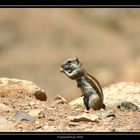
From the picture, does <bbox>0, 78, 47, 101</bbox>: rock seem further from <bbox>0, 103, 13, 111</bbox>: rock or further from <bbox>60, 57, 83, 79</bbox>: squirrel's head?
<bbox>0, 103, 13, 111</bbox>: rock

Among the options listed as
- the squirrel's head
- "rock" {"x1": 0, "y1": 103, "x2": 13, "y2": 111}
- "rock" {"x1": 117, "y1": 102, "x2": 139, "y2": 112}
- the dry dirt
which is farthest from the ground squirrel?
"rock" {"x1": 0, "y1": 103, "x2": 13, "y2": 111}

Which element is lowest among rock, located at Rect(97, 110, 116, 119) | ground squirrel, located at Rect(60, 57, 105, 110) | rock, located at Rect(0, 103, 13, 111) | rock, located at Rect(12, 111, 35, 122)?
rock, located at Rect(12, 111, 35, 122)

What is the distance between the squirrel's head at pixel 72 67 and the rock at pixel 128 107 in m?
0.63

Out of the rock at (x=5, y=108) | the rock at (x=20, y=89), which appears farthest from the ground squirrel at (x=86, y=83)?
the rock at (x=5, y=108)

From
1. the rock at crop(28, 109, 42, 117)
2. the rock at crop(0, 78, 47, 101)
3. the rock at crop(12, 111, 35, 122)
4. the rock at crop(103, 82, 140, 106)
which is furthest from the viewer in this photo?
the rock at crop(103, 82, 140, 106)

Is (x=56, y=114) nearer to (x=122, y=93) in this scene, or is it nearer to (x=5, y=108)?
(x=5, y=108)

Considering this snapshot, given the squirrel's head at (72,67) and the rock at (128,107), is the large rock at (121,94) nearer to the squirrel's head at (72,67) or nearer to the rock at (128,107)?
the rock at (128,107)

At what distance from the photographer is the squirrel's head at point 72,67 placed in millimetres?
7137

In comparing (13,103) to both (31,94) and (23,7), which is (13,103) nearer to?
(31,94)

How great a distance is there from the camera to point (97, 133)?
18.1 feet

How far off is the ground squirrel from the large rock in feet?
1.43

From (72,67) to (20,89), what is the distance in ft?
3.23

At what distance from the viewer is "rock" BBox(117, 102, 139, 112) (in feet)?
22.8

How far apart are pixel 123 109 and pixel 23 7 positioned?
6.27 feet
